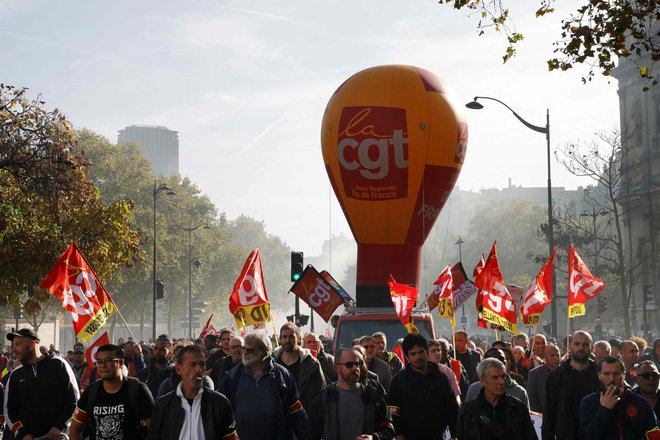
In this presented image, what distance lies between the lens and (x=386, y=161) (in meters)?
26.0

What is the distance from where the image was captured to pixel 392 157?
85.3ft

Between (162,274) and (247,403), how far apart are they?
76102mm

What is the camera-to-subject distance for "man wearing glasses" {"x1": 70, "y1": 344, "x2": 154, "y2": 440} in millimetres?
8781

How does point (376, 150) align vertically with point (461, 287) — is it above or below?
above

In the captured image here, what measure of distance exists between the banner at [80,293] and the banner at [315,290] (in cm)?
1026

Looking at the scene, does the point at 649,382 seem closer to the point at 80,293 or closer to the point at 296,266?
the point at 80,293

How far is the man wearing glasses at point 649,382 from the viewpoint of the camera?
9.40m

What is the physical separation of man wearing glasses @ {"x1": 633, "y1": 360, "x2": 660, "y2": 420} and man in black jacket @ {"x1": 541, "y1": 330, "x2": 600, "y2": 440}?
143 centimetres

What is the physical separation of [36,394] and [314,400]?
3046 millimetres

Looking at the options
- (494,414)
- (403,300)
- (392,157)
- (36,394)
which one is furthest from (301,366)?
(392,157)

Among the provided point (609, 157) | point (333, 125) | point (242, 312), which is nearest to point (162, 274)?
point (609, 157)

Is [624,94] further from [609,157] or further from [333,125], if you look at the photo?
[333,125]

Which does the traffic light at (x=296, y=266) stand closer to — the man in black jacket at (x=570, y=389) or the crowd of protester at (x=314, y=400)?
the crowd of protester at (x=314, y=400)

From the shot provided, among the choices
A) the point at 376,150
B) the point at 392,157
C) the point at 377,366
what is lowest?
the point at 377,366
